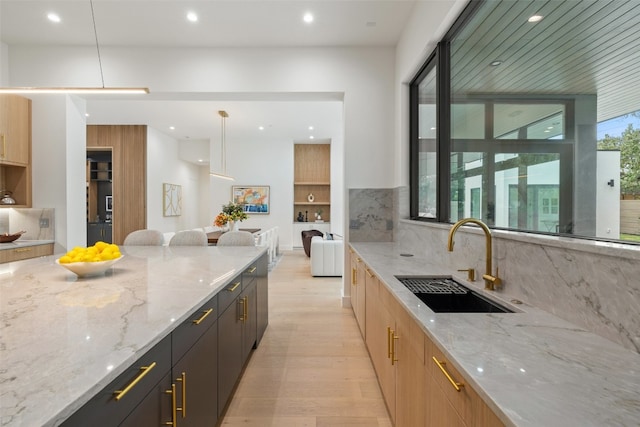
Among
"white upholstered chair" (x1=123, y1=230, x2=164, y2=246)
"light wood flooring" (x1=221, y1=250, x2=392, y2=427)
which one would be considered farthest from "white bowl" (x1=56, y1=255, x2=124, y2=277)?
"white upholstered chair" (x1=123, y1=230, x2=164, y2=246)

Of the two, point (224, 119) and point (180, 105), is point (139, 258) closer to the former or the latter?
point (180, 105)

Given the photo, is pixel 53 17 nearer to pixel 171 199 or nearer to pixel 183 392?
pixel 183 392

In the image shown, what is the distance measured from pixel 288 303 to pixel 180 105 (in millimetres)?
4664

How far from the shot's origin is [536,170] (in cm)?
159

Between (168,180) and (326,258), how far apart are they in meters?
5.78

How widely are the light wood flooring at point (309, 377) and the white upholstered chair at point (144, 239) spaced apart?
63.3 inches

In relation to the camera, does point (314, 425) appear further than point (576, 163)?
Yes

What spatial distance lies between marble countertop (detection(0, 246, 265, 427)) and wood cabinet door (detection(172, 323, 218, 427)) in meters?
0.22

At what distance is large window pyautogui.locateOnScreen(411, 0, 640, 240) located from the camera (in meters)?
1.12

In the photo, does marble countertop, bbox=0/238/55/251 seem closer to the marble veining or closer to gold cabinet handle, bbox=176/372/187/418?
gold cabinet handle, bbox=176/372/187/418

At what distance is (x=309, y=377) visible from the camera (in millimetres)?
2312

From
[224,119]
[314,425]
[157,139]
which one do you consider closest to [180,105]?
[224,119]

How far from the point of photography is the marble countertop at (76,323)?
2.14 ft

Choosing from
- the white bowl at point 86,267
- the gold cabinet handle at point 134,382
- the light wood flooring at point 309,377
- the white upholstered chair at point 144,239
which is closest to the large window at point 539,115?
the light wood flooring at point 309,377
